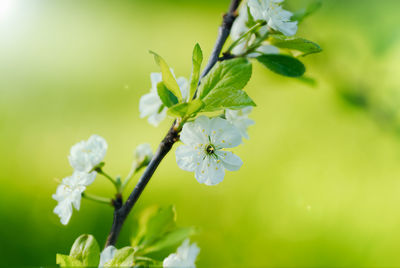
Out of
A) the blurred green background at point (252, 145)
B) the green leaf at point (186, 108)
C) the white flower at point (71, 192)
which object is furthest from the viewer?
the blurred green background at point (252, 145)

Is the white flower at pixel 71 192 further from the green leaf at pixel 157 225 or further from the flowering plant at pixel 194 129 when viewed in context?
the green leaf at pixel 157 225

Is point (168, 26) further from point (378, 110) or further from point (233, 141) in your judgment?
point (233, 141)

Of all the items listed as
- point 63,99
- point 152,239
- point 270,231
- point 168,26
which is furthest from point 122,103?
point 152,239

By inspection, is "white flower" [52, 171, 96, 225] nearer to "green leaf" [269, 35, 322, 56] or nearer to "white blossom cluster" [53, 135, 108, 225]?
"white blossom cluster" [53, 135, 108, 225]

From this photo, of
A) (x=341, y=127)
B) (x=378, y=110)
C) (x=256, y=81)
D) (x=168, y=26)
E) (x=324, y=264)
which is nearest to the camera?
(x=324, y=264)

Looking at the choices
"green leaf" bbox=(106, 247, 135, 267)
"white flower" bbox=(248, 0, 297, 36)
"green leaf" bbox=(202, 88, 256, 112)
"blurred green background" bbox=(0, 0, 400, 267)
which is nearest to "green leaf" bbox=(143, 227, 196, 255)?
"green leaf" bbox=(106, 247, 135, 267)

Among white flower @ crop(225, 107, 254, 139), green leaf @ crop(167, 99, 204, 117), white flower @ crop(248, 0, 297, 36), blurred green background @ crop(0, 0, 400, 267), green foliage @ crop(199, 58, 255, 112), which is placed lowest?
blurred green background @ crop(0, 0, 400, 267)

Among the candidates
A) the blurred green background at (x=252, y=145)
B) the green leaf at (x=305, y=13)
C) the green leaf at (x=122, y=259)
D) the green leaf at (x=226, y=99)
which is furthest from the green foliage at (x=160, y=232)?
the blurred green background at (x=252, y=145)
